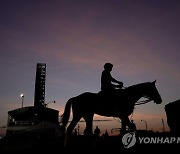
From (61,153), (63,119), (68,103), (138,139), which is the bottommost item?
(61,153)

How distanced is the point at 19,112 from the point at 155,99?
4806cm

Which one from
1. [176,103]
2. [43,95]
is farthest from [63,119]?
[43,95]

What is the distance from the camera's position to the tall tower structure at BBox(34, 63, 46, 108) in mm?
61969

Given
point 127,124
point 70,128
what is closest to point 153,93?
point 127,124

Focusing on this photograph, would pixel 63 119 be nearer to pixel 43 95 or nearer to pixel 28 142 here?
pixel 28 142

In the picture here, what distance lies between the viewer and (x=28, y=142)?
14.0 meters

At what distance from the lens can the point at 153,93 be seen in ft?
41.6

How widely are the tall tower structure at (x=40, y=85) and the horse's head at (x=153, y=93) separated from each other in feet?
169

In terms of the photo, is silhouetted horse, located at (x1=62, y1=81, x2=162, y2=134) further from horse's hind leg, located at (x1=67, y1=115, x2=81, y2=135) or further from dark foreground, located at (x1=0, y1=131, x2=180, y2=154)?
dark foreground, located at (x1=0, y1=131, x2=180, y2=154)

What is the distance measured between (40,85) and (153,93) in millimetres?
52864

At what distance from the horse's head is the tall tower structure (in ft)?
169

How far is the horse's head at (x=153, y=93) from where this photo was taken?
41.6 ft

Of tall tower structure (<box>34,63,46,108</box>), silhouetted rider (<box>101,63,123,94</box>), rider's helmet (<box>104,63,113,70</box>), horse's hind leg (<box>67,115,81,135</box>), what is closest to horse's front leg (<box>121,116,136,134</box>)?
silhouetted rider (<box>101,63,123,94</box>)

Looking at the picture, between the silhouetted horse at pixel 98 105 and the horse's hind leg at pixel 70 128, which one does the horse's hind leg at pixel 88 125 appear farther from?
the horse's hind leg at pixel 70 128
